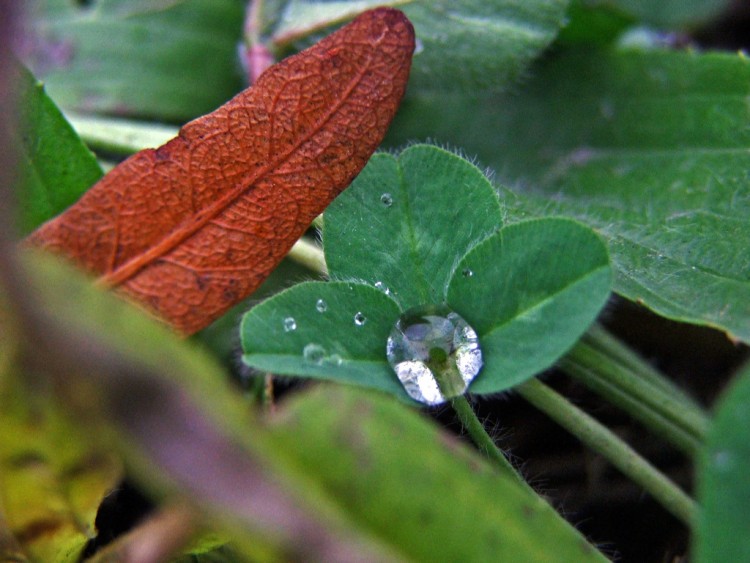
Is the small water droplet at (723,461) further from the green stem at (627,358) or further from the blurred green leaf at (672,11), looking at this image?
the blurred green leaf at (672,11)

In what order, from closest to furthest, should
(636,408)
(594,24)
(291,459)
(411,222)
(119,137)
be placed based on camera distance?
(291,459), (411,222), (636,408), (119,137), (594,24)

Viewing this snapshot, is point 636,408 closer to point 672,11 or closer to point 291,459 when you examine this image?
point 291,459

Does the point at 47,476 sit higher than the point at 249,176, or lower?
lower

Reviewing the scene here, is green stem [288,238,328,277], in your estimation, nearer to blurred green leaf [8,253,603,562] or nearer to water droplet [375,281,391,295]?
water droplet [375,281,391,295]

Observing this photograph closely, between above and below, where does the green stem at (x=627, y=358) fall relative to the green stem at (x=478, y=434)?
below

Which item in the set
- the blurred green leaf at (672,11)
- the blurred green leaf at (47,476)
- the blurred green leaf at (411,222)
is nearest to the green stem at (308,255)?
the blurred green leaf at (411,222)

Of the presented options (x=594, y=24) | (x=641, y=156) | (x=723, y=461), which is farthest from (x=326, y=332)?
(x=594, y=24)

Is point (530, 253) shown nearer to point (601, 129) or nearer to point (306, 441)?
point (306, 441)
